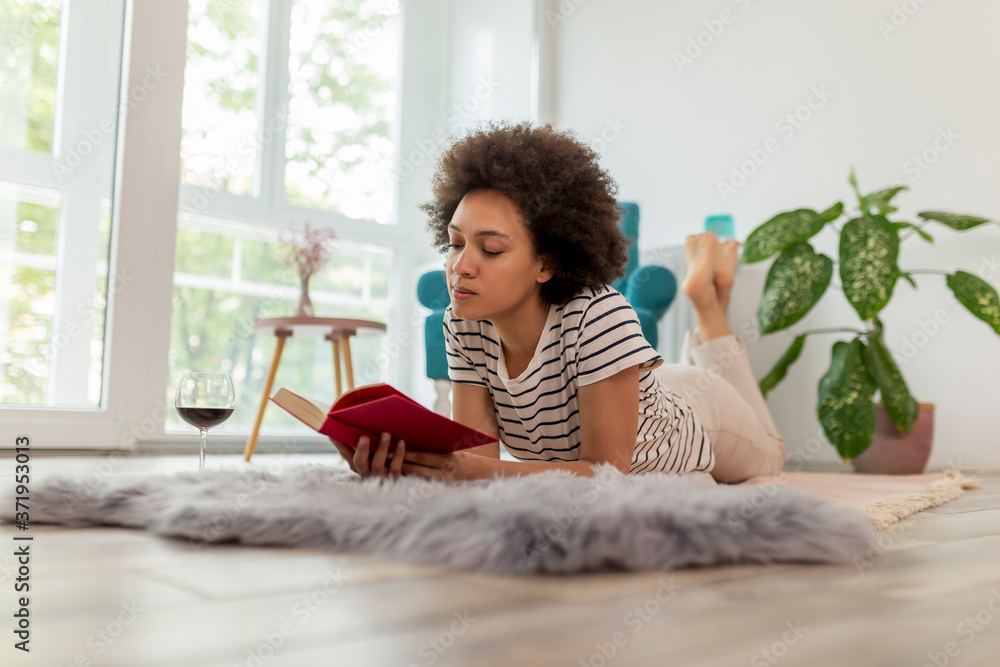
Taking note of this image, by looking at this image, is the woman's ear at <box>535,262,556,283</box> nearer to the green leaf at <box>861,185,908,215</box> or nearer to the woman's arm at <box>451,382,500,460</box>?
the woman's arm at <box>451,382,500,460</box>

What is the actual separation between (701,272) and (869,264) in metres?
0.51

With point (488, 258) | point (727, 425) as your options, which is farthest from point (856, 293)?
point (488, 258)

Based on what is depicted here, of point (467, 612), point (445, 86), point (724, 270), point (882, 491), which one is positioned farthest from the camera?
point (445, 86)

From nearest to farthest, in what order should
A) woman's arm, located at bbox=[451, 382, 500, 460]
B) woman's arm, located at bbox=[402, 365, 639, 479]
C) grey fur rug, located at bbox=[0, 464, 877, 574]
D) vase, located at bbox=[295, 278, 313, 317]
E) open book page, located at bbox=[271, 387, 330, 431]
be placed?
grey fur rug, located at bbox=[0, 464, 877, 574]
open book page, located at bbox=[271, 387, 330, 431]
woman's arm, located at bbox=[402, 365, 639, 479]
woman's arm, located at bbox=[451, 382, 500, 460]
vase, located at bbox=[295, 278, 313, 317]

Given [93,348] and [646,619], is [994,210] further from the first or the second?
[93,348]

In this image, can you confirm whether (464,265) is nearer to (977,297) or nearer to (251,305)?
(977,297)

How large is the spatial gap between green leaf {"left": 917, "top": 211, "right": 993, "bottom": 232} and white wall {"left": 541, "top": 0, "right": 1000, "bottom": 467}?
1.09 feet

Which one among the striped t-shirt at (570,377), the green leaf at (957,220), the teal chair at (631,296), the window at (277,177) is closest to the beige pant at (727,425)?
the striped t-shirt at (570,377)

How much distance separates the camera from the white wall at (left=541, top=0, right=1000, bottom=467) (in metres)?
2.73

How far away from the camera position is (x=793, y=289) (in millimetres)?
2480

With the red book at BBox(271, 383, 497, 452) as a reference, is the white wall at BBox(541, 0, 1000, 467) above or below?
above

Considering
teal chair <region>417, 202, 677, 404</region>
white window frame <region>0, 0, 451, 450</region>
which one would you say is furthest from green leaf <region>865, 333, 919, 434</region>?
white window frame <region>0, 0, 451, 450</region>

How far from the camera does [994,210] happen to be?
2680mm

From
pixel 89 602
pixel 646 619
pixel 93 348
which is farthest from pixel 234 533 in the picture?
pixel 93 348
